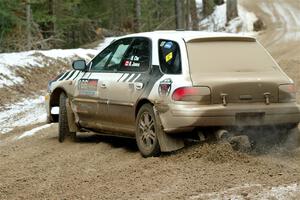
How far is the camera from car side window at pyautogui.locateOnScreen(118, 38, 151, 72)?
8.43 metres

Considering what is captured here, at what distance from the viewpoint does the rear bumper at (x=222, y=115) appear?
24.2 ft

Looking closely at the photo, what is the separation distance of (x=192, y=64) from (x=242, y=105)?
78 cm

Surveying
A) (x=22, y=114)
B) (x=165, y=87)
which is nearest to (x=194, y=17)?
(x=22, y=114)

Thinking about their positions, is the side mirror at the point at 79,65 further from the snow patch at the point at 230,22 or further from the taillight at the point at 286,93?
the snow patch at the point at 230,22

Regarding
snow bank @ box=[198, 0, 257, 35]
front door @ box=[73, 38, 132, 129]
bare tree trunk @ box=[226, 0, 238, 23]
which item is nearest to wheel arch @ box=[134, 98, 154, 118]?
front door @ box=[73, 38, 132, 129]

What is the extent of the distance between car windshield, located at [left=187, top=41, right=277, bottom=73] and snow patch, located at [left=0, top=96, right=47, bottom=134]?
19.5 feet

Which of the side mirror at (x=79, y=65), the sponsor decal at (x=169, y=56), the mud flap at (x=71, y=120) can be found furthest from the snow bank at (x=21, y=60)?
the sponsor decal at (x=169, y=56)

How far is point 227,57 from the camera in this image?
25.9 ft

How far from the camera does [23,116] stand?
14414 mm

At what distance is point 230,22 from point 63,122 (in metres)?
32.4

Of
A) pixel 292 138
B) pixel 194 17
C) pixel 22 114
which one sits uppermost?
pixel 194 17

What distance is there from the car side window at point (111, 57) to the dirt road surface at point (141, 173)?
1.13 m

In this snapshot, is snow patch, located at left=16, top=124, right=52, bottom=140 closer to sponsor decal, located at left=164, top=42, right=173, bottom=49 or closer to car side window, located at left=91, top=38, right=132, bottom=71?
car side window, located at left=91, top=38, right=132, bottom=71

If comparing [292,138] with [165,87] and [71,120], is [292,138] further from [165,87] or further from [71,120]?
[71,120]
